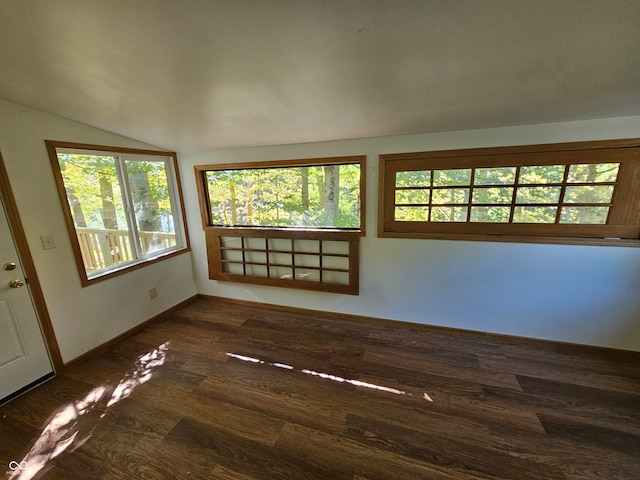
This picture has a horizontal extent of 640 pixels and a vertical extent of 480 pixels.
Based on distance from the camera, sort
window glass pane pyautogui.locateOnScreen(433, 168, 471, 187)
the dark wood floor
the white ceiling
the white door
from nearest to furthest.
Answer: the white ceiling < the dark wood floor < the white door < window glass pane pyautogui.locateOnScreen(433, 168, 471, 187)

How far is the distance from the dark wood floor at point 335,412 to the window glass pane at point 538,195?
4.36 ft

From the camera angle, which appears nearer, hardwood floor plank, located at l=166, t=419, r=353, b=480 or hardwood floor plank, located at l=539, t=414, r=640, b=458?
hardwood floor plank, located at l=166, t=419, r=353, b=480

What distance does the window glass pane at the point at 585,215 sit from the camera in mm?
2086

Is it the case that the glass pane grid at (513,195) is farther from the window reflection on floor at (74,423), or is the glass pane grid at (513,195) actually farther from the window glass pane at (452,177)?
the window reflection on floor at (74,423)

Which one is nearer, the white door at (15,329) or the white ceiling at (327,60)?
the white ceiling at (327,60)

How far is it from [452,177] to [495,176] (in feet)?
1.13

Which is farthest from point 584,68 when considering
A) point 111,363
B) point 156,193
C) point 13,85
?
point 111,363

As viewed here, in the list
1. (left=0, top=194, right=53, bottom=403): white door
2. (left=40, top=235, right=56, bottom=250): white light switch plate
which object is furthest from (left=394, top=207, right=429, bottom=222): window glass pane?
(left=0, top=194, right=53, bottom=403): white door

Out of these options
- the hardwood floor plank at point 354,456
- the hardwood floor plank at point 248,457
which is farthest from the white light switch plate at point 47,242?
the hardwood floor plank at point 354,456

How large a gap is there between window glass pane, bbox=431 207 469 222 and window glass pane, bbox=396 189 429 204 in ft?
0.46

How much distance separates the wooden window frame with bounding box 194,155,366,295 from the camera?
266 cm

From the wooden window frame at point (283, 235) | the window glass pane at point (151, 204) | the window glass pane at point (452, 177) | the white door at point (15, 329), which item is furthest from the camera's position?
the window glass pane at point (151, 204)

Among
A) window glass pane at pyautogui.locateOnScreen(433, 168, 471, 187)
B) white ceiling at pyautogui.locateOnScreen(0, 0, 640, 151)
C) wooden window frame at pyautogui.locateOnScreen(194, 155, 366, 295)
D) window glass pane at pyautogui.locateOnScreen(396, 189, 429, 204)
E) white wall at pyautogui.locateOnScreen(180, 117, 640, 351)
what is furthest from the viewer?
wooden window frame at pyautogui.locateOnScreen(194, 155, 366, 295)

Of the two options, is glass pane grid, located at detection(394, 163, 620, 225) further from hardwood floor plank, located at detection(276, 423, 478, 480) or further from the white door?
the white door
